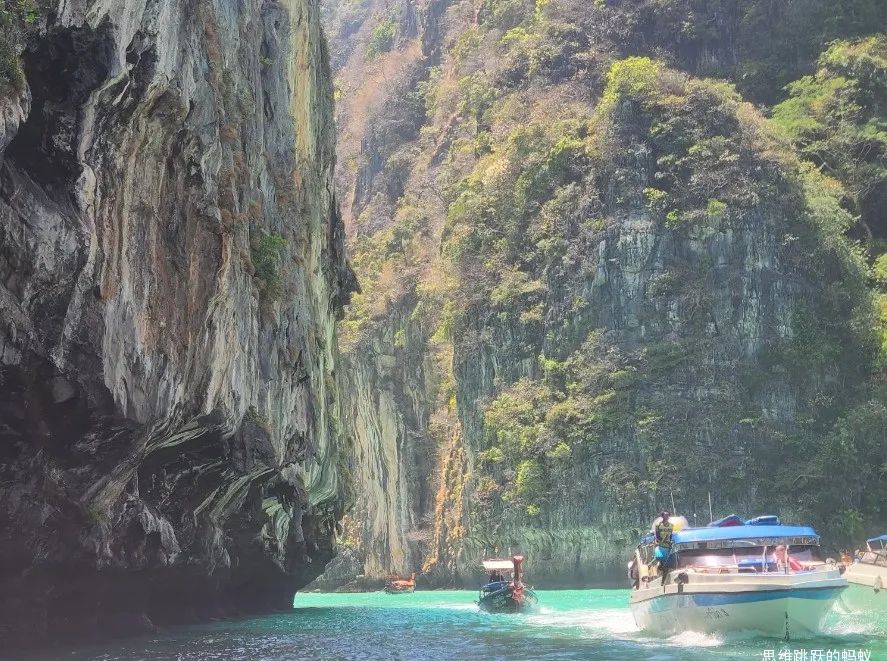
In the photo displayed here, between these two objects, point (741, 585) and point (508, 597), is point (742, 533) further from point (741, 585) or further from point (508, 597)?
point (508, 597)

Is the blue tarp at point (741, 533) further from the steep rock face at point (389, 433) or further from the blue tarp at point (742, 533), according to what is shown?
the steep rock face at point (389, 433)

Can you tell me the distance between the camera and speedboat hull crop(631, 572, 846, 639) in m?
17.1

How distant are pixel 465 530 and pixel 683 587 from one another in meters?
27.8

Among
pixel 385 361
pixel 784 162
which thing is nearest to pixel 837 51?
pixel 784 162

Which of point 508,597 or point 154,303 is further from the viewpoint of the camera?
point 508,597

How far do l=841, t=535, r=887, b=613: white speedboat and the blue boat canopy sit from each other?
171 inches

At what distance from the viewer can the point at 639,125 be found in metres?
46.2

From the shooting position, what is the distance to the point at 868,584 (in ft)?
76.8

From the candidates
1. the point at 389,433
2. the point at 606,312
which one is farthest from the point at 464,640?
the point at 389,433

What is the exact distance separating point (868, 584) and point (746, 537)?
249 inches

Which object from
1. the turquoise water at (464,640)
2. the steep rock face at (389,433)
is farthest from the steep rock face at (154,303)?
the steep rock face at (389,433)

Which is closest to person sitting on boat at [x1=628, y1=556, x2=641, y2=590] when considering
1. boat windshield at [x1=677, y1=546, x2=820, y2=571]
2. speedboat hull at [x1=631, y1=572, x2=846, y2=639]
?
boat windshield at [x1=677, y1=546, x2=820, y2=571]

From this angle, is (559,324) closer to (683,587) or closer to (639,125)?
(639,125)

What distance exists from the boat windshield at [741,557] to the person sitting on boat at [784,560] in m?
0.12
